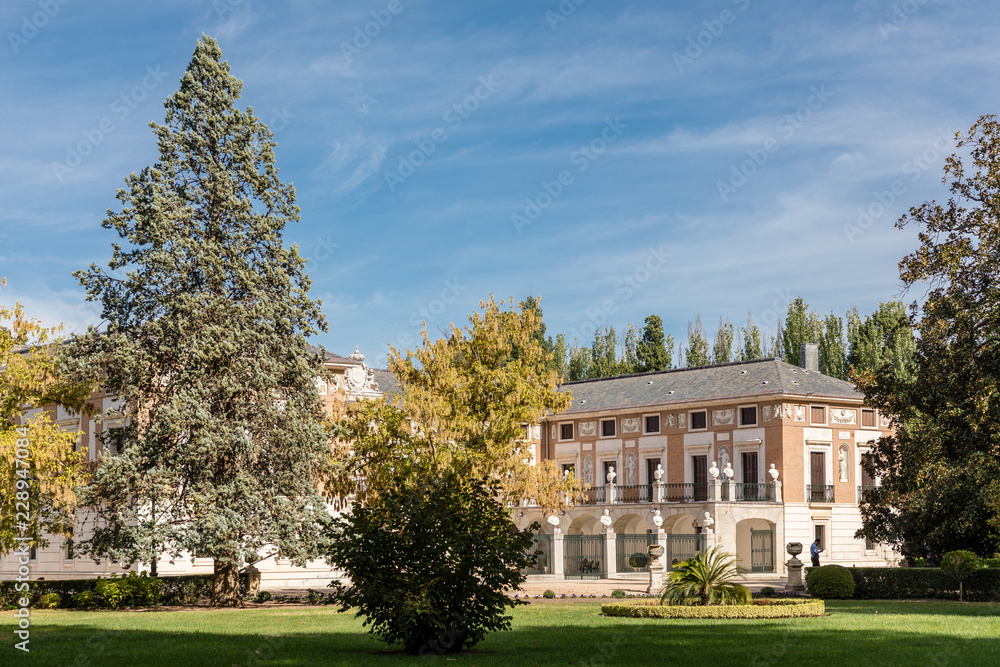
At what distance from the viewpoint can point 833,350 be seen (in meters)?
72.9

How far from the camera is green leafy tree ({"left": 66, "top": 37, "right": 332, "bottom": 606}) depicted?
30.3m

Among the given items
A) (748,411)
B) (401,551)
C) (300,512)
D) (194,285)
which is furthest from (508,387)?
(748,411)

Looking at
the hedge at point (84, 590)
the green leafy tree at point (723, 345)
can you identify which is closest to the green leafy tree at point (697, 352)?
the green leafy tree at point (723, 345)

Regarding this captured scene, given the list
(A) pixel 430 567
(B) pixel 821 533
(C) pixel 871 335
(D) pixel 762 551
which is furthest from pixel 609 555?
(C) pixel 871 335

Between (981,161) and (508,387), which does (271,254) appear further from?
(981,161)

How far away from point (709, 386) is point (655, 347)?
19560mm

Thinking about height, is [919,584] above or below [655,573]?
below

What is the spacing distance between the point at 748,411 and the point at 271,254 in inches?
1202

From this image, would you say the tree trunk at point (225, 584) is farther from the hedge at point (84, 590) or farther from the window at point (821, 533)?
the window at point (821, 533)

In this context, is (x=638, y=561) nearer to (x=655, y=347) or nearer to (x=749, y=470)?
(x=749, y=470)

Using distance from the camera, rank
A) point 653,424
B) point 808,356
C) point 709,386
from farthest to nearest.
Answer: point 808,356
point 653,424
point 709,386

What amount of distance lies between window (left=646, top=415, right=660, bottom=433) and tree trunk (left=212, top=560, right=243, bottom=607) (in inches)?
1238

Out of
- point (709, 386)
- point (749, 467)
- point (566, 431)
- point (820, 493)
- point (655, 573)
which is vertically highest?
point (709, 386)

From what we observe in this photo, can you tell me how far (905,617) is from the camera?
898 inches
